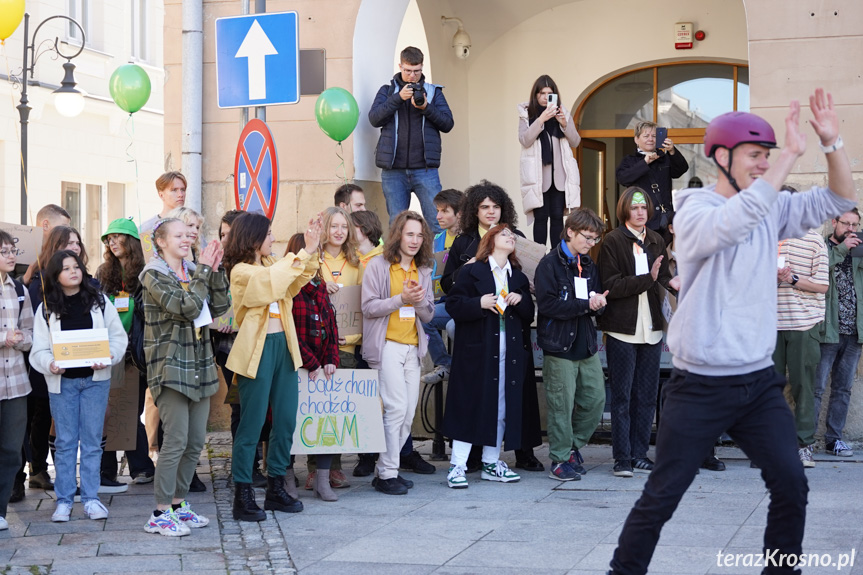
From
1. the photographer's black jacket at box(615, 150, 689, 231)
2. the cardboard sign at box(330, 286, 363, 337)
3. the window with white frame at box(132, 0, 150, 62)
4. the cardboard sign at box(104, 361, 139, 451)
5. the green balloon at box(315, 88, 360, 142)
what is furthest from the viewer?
the window with white frame at box(132, 0, 150, 62)

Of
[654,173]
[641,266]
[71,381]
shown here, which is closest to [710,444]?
[641,266]

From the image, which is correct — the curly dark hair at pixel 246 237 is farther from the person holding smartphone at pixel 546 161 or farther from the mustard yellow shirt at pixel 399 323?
the person holding smartphone at pixel 546 161

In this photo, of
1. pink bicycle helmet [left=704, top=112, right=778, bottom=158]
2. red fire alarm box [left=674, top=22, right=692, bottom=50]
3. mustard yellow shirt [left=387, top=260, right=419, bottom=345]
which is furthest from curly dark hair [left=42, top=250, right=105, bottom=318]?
red fire alarm box [left=674, top=22, right=692, bottom=50]

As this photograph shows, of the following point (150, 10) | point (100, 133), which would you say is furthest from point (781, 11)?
point (150, 10)

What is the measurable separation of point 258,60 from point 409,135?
7.69ft

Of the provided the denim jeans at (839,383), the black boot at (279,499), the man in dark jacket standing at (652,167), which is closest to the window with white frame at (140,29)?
the man in dark jacket standing at (652,167)

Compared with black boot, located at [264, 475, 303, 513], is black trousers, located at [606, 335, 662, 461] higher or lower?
higher

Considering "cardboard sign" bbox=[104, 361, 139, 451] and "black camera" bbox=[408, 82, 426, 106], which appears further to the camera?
"black camera" bbox=[408, 82, 426, 106]

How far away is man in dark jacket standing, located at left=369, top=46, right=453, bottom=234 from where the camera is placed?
996 cm

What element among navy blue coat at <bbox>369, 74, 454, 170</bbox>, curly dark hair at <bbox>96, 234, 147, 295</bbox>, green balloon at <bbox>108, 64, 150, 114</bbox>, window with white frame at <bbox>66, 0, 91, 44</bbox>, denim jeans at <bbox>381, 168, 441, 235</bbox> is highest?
window with white frame at <bbox>66, 0, 91, 44</bbox>

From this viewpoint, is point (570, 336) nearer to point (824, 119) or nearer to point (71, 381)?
point (71, 381)

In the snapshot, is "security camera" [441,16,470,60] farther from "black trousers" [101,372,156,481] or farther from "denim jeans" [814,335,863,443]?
"black trousers" [101,372,156,481]

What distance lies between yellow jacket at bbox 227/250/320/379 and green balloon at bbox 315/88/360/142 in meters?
2.96

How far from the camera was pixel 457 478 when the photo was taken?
7863 mm
